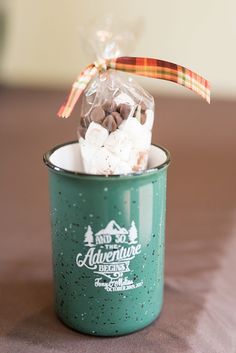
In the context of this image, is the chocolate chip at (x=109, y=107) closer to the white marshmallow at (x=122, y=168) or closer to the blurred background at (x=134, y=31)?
the white marshmallow at (x=122, y=168)

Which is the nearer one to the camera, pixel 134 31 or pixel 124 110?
pixel 124 110

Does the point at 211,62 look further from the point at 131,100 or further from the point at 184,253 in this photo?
the point at 131,100

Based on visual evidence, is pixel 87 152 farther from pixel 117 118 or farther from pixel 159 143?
pixel 159 143

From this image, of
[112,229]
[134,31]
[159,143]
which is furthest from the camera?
[134,31]

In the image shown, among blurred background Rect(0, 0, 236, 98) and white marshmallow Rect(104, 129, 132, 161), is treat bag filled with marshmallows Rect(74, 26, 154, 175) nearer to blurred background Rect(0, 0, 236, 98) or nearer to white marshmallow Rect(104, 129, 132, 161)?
white marshmallow Rect(104, 129, 132, 161)

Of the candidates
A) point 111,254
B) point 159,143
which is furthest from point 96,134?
point 159,143
